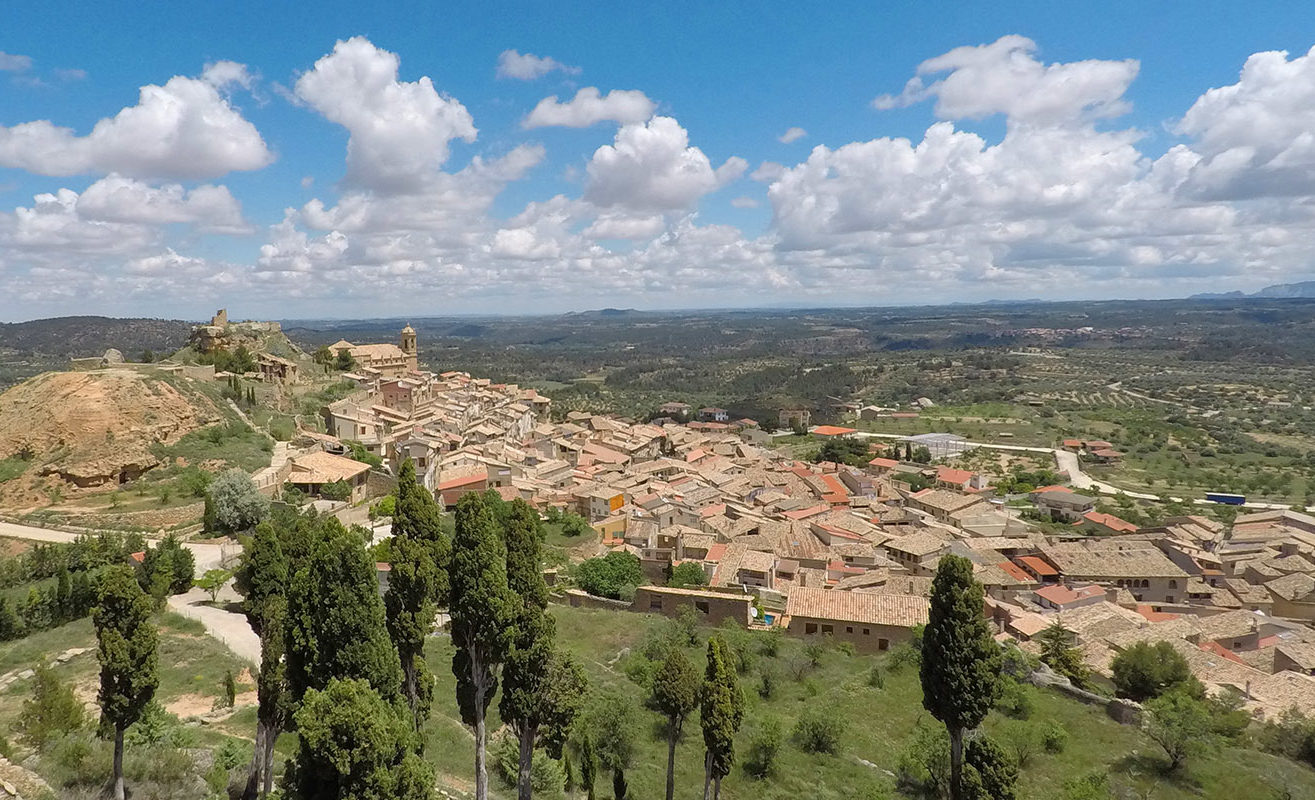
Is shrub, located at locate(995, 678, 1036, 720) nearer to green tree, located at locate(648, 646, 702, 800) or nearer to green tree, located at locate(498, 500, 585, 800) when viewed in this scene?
green tree, located at locate(648, 646, 702, 800)

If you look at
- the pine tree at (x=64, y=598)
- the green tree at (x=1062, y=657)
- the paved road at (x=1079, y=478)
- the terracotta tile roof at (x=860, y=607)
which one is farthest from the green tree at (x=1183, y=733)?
the paved road at (x=1079, y=478)

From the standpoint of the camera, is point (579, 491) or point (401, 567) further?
point (579, 491)

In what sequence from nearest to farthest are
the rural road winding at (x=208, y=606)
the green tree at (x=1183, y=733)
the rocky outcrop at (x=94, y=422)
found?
the green tree at (x=1183, y=733) → the rural road winding at (x=208, y=606) → the rocky outcrop at (x=94, y=422)

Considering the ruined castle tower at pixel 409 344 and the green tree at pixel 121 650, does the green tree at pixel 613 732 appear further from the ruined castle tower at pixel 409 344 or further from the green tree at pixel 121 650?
the ruined castle tower at pixel 409 344

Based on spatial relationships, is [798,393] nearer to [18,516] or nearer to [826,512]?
[826,512]

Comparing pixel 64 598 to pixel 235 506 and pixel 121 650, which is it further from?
pixel 121 650

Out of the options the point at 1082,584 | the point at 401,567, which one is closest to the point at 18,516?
the point at 401,567
